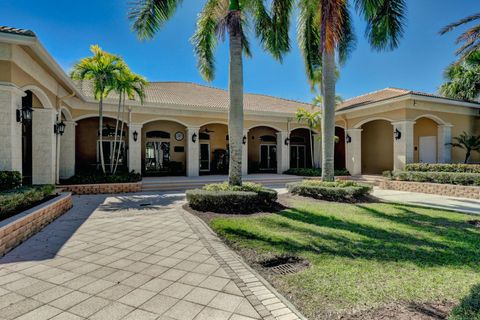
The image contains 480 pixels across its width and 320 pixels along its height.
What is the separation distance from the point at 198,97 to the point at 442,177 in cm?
1614

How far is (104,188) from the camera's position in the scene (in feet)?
40.8

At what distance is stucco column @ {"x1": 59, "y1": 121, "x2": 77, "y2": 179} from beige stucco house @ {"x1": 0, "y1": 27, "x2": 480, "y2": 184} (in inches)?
1.8

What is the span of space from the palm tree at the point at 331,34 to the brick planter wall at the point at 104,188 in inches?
353

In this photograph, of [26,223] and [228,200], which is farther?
[228,200]

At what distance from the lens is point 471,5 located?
1283 cm

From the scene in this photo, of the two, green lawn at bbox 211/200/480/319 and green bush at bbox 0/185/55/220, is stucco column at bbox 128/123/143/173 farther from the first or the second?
green lawn at bbox 211/200/480/319

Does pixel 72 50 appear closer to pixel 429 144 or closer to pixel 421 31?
pixel 421 31

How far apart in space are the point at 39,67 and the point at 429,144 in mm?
21210

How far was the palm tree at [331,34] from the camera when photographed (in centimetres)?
863

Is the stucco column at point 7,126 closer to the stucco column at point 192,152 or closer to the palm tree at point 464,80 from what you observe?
the stucco column at point 192,152

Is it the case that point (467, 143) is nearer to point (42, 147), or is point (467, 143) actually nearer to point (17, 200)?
point (17, 200)

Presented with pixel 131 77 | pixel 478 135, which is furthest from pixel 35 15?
pixel 478 135

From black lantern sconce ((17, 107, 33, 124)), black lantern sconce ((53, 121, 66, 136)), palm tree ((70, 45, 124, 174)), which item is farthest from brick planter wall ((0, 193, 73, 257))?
palm tree ((70, 45, 124, 174))

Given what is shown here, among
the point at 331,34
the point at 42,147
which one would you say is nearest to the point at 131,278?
the point at 331,34
